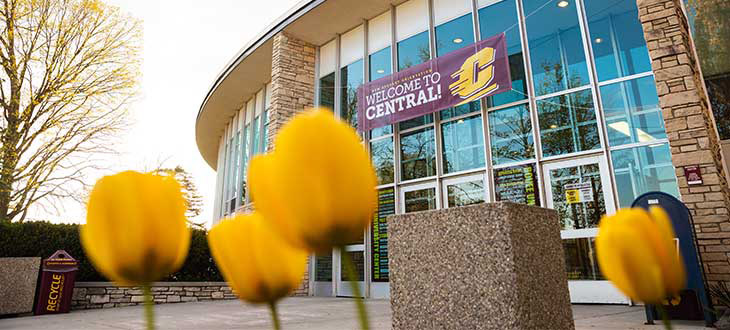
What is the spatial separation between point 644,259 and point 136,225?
12.4 inches

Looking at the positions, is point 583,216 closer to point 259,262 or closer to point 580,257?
point 580,257

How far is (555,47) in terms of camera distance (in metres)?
6.88

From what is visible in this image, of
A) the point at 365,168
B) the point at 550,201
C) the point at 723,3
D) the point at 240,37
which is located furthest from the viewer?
the point at 240,37

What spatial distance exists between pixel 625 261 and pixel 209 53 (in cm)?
1468

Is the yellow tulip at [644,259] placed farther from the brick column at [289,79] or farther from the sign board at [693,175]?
the brick column at [289,79]

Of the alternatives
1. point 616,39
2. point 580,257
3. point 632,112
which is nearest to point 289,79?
point 616,39

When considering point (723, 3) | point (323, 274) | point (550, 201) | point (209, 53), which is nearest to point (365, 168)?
point (550, 201)

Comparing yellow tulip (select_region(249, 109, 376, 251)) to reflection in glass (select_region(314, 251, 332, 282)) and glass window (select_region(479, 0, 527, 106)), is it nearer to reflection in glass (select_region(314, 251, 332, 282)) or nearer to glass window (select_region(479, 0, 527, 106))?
glass window (select_region(479, 0, 527, 106))

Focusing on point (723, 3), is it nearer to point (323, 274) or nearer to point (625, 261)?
point (323, 274)

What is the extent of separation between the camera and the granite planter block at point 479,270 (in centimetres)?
204

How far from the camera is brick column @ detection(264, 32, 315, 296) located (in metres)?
9.71

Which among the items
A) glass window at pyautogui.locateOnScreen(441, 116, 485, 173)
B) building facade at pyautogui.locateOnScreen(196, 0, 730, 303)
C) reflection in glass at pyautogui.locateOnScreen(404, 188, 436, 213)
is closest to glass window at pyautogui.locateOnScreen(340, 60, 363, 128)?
building facade at pyautogui.locateOnScreen(196, 0, 730, 303)

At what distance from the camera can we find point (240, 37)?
12023 millimetres

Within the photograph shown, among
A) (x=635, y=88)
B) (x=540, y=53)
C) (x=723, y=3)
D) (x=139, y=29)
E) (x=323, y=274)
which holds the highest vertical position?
(x=139, y=29)
